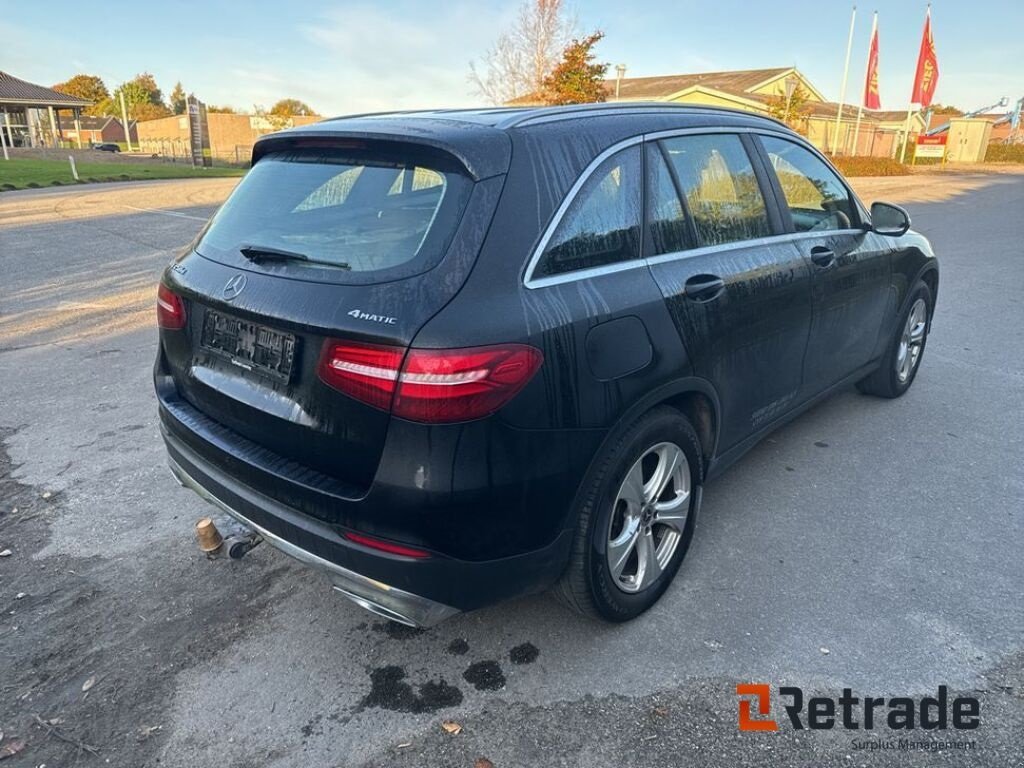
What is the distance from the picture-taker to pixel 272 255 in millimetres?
2377

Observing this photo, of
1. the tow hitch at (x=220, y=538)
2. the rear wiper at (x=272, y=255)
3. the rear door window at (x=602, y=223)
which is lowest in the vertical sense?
the tow hitch at (x=220, y=538)

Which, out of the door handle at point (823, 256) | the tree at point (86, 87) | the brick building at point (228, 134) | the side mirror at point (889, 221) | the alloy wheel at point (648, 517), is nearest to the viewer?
the alloy wheel at point (648, 517)

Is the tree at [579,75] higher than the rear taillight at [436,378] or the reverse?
higher

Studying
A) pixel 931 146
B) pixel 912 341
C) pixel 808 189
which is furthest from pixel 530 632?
pixel 931 146

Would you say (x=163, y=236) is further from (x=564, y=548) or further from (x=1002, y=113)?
(x=1002, y=113)

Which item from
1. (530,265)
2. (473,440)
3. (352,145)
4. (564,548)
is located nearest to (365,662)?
(564,548)

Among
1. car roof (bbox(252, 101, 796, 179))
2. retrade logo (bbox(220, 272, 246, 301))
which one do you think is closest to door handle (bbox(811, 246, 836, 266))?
car roof (bbox(252, 101, 796, 179))

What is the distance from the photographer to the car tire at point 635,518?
2367mm

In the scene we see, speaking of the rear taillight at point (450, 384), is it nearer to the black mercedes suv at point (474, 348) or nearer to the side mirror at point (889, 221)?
the black mercedes suv at point (474, 348)

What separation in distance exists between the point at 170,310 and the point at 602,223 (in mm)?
1655

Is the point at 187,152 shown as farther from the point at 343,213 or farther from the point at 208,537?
the point at 343,213

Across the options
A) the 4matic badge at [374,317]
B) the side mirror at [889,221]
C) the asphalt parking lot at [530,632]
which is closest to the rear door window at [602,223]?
the 4matic badge at [374,317]

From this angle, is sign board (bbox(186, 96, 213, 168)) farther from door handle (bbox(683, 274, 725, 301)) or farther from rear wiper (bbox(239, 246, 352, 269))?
door handle (bbox(683, 274, 725, 301))

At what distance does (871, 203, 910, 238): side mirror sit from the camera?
4094 mm
